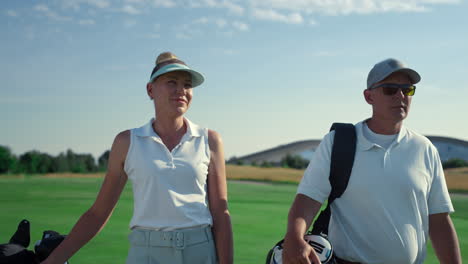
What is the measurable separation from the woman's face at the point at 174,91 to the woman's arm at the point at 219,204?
0.30 meters

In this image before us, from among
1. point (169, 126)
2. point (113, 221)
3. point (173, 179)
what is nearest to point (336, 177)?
point (173, 179)

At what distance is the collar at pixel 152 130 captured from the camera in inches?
145

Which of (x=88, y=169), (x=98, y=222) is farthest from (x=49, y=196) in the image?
(x=88, y=169)

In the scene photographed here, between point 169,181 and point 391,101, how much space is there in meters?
1.47

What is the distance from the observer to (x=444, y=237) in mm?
3582

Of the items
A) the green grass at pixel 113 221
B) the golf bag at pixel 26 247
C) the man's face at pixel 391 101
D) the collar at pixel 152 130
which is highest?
the man's face at pixel 391 101

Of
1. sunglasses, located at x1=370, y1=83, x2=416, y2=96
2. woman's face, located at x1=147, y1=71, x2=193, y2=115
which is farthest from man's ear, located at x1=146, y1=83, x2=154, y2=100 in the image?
sunglasses, located at x1=370, y1=83, x2=416, y2=96

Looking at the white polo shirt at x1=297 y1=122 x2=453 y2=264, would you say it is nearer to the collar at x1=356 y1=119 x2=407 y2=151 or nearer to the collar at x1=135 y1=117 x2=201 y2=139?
the collar at x1=356 y1=119 x2=407 y2=151

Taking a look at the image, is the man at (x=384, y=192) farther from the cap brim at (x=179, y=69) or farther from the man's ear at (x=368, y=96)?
the cap brim at (x=179, y=69)

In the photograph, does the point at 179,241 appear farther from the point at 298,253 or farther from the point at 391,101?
the point at 391,101

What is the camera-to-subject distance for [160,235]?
349cm

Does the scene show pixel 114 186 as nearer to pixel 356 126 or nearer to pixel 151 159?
pixel 151 159

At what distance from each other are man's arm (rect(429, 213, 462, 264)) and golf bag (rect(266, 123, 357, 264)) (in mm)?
694

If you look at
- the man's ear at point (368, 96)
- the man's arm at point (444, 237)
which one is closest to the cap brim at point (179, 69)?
the man's ear at point (368, 96)
